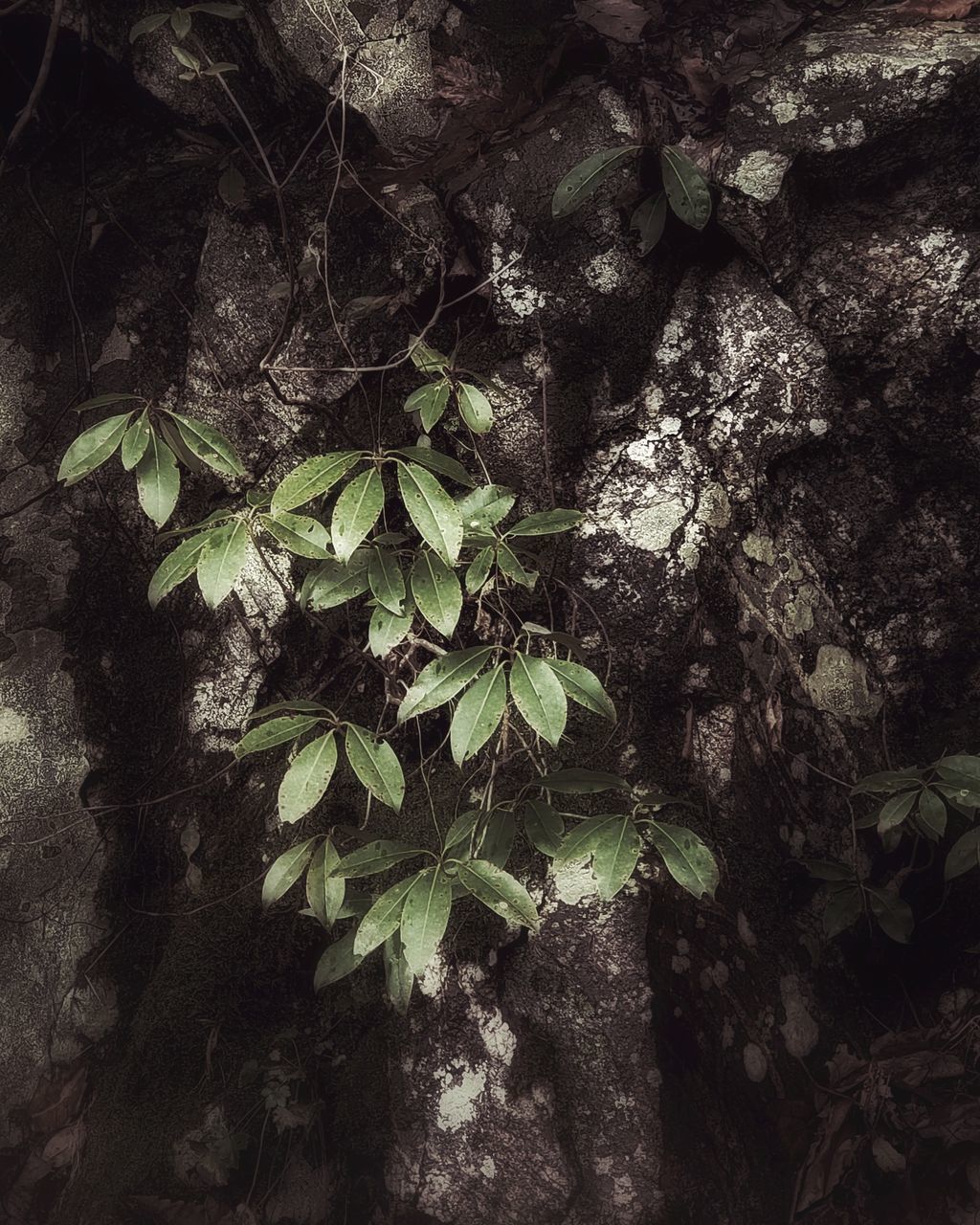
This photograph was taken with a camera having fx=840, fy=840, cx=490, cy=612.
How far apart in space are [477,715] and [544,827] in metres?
0.22

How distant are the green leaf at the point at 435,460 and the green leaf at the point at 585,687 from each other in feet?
1.05

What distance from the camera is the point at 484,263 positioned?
4.84 ft

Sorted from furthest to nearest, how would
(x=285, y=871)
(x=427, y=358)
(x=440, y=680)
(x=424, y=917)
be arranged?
(x=427, y=358), (x=285, y=871), (x=440, y=680), (x=424, y=917)

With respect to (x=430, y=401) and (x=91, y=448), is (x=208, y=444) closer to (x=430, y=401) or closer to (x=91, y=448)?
(x=91, y=448)

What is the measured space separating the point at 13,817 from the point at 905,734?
1.62 metres

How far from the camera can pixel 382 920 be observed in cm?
115

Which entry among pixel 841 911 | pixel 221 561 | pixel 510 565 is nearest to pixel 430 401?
pixel 510 565

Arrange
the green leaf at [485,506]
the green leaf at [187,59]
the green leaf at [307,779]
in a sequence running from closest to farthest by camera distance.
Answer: the green leaf at [307,779] < the green leaf at [485,506] < the green leaf at [187,59]

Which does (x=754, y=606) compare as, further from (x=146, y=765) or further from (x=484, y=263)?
(x=146, y=765)

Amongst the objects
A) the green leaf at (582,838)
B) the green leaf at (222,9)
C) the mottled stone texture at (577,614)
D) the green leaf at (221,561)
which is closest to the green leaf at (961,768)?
the mottled stone texture at (577,614)

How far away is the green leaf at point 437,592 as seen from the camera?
122 centimetres

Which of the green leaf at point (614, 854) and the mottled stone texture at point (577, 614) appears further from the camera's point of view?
the mottled stone texture at point (577, 614)

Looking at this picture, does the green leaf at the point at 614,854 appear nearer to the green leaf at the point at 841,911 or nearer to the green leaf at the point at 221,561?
the green leaf at the point at 841,911

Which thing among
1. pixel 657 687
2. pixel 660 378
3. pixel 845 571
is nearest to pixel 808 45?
pixel 660 378
